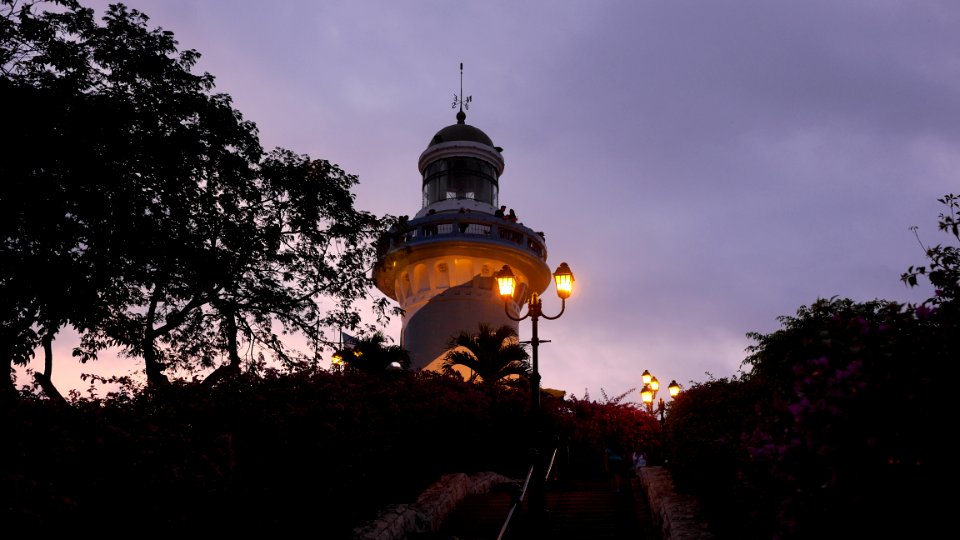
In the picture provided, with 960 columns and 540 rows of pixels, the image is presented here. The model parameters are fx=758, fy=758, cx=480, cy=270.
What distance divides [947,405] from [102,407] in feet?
26.5

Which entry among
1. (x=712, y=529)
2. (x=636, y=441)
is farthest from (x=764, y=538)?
(x=636, y=441)

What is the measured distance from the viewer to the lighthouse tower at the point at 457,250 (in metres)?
31.8

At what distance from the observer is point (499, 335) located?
84.1ft

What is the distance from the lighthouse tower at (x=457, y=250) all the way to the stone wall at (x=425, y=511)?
46.2 feet

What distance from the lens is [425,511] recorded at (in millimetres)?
12828

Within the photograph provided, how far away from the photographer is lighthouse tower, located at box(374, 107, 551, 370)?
104 ft

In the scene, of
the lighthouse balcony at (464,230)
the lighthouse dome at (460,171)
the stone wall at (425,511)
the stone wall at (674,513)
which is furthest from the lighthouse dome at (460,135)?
the stone wall at (674,513)

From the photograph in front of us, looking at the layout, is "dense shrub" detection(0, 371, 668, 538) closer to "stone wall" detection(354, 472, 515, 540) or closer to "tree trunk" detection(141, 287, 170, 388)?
"stone wall" detection(354, 472, 515, 540)

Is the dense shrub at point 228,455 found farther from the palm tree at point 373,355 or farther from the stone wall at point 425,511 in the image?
the palm tree at point 373,355

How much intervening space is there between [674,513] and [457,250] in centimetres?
2148

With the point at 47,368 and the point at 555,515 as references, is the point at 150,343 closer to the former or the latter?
the point at 47,368

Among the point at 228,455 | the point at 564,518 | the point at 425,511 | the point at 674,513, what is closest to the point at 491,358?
the point at 564,518

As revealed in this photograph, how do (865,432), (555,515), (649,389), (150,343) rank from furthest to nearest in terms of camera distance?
(649,389)
(150,343)
(555,515)
(865,432)

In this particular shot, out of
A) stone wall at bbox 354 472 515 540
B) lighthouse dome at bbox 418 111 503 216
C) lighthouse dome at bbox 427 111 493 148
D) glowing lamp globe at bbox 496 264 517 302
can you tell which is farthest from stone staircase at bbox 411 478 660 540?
lighthouse dome at bbox 427 111 493 148
